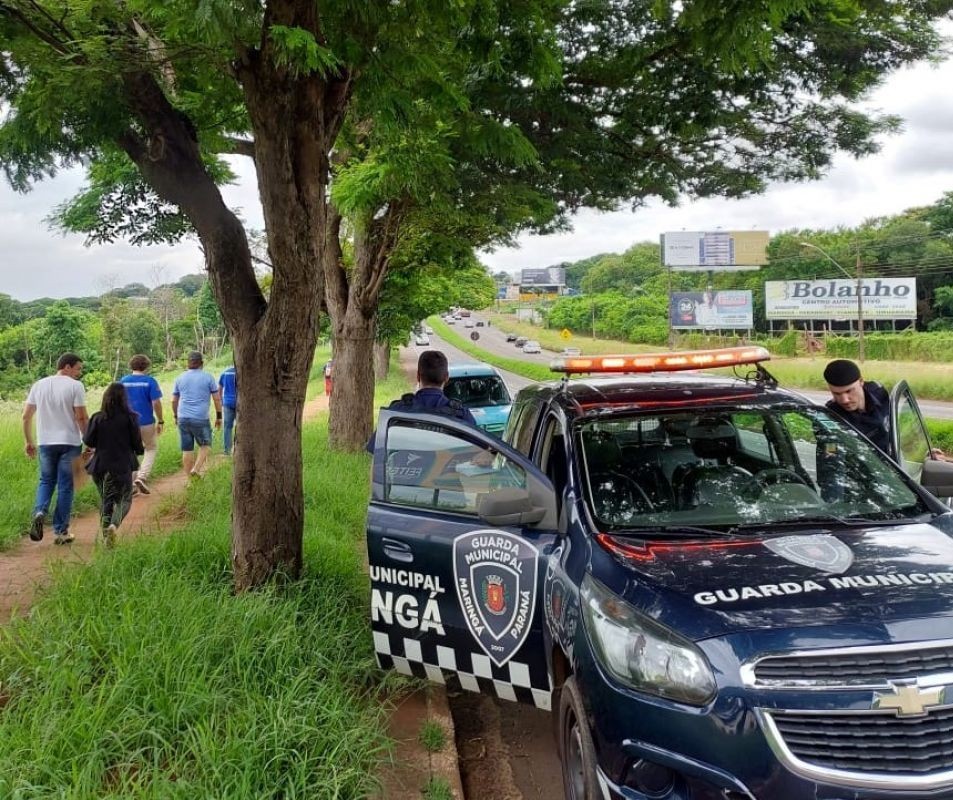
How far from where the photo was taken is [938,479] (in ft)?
11.8

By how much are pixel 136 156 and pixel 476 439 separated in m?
3.14

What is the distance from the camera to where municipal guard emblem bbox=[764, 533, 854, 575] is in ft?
8.60

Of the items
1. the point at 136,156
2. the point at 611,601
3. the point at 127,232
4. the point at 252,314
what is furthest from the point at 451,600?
the point at 127,232

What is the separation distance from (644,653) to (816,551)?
79 centimetres

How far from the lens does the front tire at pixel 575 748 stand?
2.61 meters

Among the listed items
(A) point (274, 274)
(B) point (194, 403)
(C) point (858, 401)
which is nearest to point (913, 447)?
(C) point (858, 401)

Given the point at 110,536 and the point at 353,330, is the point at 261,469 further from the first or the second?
the point at 353,330

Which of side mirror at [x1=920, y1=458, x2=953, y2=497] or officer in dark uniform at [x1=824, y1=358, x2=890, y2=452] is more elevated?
officer in dark uniform at [x1=824, y1=358, x2=890, y2=452]

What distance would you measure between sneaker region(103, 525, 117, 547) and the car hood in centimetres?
442

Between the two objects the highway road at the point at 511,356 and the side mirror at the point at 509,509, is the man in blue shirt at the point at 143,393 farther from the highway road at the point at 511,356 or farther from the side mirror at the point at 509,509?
the highway road at the point at 511,356

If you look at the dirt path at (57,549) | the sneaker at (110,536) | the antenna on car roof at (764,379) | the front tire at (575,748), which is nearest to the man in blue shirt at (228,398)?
the dirt path at (57,549)

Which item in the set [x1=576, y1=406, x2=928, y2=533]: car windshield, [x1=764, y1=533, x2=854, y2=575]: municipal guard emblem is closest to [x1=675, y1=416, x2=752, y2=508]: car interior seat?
[x1=576, y1=406, x2=928, y2=533]: car windshield

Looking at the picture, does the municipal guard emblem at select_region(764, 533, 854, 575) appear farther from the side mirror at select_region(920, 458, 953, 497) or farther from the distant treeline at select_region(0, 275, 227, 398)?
the distant treeline at select_region(0, 275, 227, 398)

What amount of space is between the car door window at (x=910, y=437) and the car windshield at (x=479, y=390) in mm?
9111
